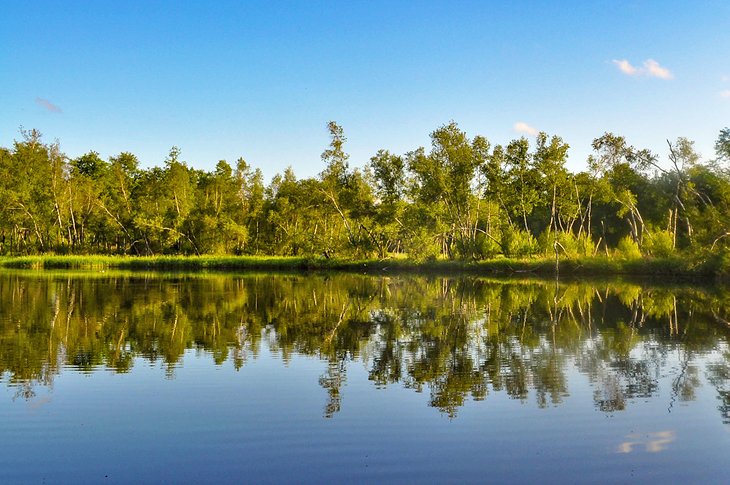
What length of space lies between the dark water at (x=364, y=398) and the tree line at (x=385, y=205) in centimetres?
2929

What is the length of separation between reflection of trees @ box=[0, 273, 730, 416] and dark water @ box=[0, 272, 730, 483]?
10cm

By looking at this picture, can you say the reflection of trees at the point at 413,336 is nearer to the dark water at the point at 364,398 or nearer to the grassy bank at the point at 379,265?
the dark water at the point at 364,398

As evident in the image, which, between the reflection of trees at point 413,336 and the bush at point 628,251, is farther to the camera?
the bush at point 628,251

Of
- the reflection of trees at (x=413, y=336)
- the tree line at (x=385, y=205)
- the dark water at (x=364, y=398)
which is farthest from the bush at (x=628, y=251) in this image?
the dark water at (x=364, y=398)

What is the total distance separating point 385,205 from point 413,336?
1787 inches

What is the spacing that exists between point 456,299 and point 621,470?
23.4 m

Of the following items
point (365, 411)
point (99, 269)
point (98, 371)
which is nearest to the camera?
point (365, 411)

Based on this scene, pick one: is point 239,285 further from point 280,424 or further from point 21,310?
point 280,424

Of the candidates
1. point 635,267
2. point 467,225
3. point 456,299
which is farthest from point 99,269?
point 635,267

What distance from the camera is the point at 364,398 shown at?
10914 mm

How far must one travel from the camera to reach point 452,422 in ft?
30.9

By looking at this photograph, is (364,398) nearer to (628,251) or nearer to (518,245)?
(628,251)

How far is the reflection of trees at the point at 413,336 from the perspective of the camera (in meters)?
12.3

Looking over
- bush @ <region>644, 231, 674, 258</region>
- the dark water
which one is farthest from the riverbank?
the dark water
